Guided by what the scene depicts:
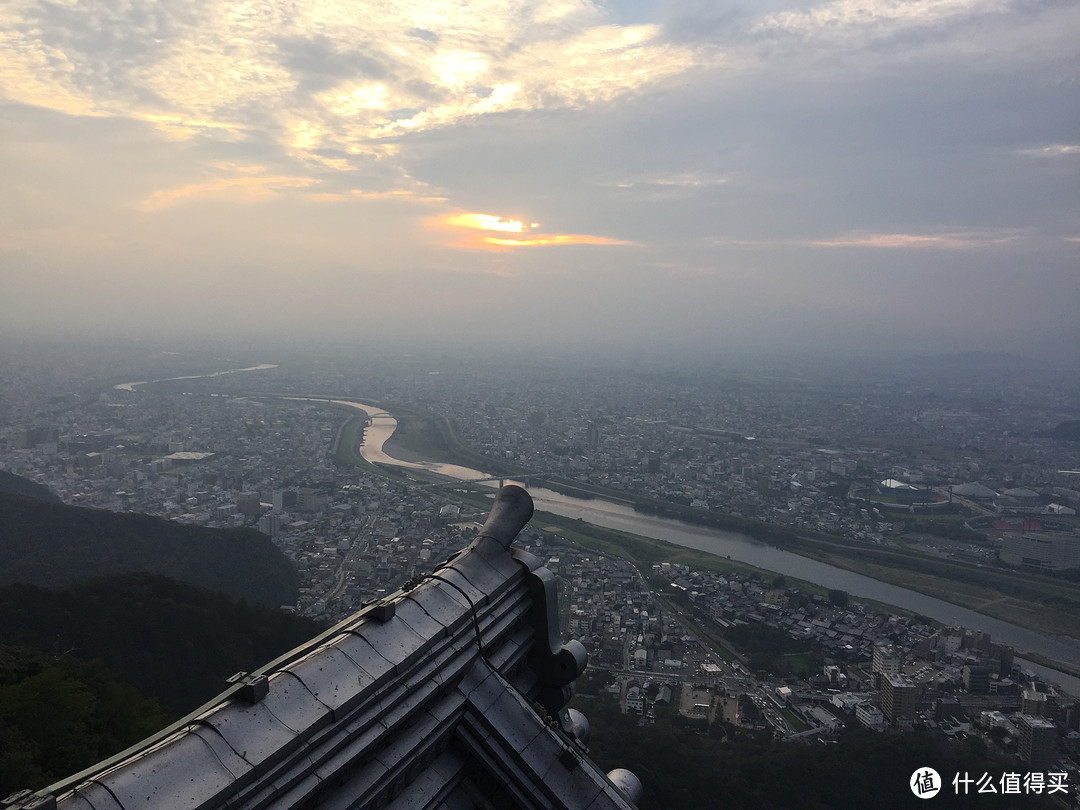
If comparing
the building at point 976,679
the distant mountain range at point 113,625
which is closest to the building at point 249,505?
the distant mountain range at point 113,625

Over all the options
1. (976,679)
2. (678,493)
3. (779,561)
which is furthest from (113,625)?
(678,493)

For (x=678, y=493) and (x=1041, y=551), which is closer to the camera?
(x=1041, y=551)

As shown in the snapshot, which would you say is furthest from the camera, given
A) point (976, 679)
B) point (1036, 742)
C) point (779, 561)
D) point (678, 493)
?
point (678, 493)

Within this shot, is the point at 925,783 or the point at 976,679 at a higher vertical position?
the point at 925,783

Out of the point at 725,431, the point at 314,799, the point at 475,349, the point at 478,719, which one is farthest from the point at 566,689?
the point at 475,349

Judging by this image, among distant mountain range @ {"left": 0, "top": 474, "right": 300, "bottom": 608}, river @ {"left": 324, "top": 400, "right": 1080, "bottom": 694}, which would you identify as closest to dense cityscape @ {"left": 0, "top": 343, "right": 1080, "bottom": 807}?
distant mountain range @ {"left": 0, "top": 474, "right": 300, "bottom": 608}

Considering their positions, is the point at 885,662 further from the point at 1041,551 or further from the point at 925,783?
the point at 1041,551

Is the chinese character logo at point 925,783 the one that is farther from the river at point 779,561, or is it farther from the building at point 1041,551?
the building at point 1041,551
